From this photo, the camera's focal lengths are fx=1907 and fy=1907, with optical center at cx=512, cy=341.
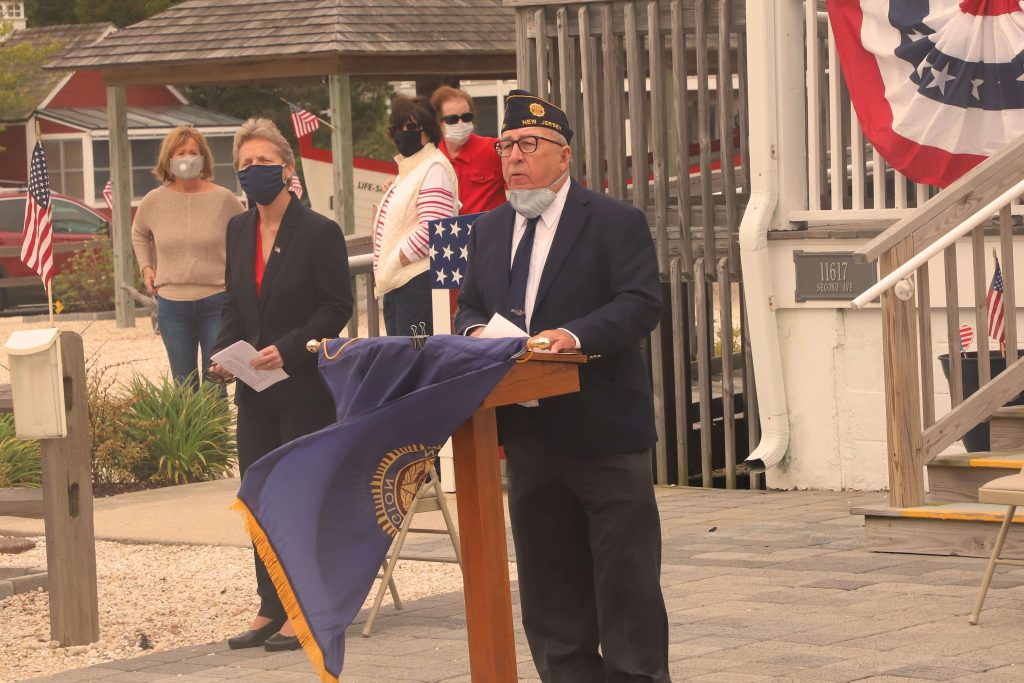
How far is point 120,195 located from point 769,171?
1334 cm

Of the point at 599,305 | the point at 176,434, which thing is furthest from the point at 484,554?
the point at 176,434

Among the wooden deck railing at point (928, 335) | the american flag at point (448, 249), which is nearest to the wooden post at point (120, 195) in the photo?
the american flag at point (448, 249)

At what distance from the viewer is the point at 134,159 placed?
123 ft

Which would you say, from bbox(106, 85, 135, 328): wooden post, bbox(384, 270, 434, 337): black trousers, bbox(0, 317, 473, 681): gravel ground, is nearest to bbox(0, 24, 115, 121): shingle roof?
bbox(106, 85, 135, 328): wooden post

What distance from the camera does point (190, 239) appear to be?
1153 cm

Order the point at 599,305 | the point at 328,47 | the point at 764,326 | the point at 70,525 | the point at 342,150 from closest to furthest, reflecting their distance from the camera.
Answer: the point at 599,305, the point at 70,525, the point at 764,326, the point at 328,47, the point at 342,150

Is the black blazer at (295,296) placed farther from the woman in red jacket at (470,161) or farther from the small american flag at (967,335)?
the small american flag at (967,335)

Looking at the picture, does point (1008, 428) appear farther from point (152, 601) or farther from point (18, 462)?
point (18, 462)

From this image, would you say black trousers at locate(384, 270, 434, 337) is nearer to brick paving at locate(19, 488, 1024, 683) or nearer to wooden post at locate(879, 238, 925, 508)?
brick paving at locate(19, 488, 1024, 683)

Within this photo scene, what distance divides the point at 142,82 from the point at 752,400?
41.8ft

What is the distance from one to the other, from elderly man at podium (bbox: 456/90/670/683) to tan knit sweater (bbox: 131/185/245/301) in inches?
252

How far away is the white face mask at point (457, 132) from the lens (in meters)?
9.83

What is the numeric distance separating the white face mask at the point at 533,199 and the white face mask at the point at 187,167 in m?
6.15

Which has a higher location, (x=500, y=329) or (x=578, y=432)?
(x=500, y=329)
